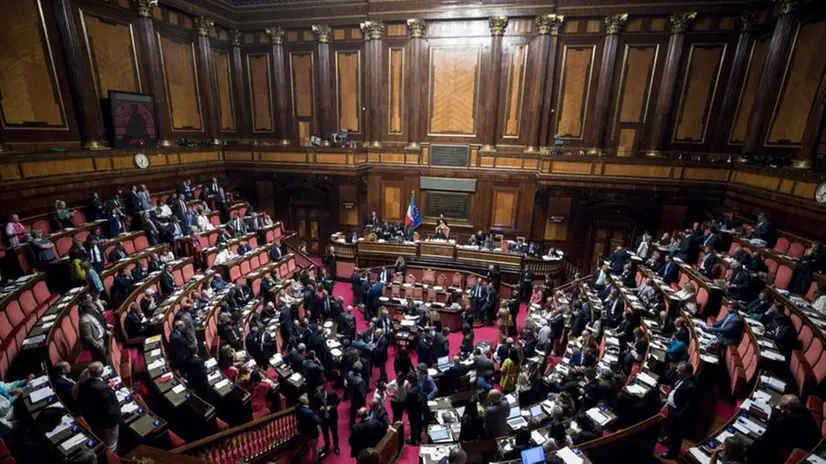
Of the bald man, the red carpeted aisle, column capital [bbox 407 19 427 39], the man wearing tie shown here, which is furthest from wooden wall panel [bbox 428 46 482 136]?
the bald man

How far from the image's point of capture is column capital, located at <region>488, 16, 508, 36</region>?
14.4 m

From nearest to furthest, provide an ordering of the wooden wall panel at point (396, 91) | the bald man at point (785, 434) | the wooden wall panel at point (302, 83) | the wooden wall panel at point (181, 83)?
the bald man at point (785, 434) → the wooden wall panel at point (181, 83) → the wooden wall panel at point (396, 91) → the wooden wall panel at point (302, 83)

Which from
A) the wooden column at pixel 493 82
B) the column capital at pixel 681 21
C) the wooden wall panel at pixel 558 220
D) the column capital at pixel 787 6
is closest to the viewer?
the column capital at pixel 787 6

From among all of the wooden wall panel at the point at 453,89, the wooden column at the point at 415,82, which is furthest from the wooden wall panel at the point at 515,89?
the wooden column at the point at 415,82

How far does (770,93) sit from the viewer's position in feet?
37.9

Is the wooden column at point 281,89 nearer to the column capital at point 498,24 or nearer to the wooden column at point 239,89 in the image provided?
the wooden column at point 239,89

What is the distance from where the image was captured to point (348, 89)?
16.5 meters

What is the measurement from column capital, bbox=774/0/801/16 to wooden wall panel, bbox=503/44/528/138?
7335 mm

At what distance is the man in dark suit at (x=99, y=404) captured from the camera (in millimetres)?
4504

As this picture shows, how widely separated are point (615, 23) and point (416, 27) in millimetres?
7310

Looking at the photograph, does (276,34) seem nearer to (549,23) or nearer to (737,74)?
(549,23)

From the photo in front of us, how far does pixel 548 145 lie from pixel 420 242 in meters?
6.54

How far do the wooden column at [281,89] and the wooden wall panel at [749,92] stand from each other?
56.8 ft

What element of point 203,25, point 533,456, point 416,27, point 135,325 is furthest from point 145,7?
point 533,456
